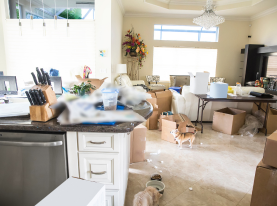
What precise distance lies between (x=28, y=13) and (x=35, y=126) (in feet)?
16.0

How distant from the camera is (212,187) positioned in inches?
70.6

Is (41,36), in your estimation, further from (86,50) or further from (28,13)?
(86,50)

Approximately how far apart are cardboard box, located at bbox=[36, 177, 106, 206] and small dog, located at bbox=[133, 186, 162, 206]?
788 millimetres

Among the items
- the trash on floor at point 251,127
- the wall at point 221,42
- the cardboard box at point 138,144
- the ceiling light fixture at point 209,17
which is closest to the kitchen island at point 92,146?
the cardboard box at point 138,144

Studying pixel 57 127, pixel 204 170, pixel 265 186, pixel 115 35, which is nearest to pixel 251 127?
pixel 204 170

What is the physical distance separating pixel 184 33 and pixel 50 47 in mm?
4656

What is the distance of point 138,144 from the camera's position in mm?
2162

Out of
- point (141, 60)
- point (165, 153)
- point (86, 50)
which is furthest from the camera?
point (141, 60)

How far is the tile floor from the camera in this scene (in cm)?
166

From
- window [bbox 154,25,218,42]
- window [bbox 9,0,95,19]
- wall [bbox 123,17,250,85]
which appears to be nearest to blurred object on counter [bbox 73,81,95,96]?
window [bbox 9,0,95,19]

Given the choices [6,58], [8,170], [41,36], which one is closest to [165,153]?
[8,170]

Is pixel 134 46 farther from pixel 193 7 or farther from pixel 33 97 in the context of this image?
pixel 33 97

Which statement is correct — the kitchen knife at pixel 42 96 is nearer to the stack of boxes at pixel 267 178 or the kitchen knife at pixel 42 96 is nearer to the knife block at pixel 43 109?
the knife block at pixel 43 109

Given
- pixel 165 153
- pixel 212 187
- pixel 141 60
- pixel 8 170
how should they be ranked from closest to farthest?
pixel 8 170, pixel 212 187, pixel 165 153, pixel 141 60
